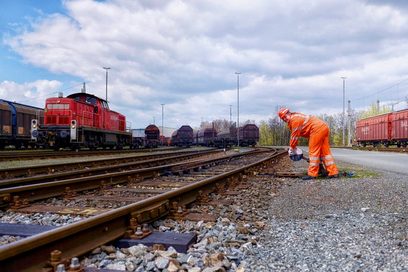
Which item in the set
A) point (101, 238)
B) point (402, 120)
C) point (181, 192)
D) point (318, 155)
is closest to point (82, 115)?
point (318, 155)

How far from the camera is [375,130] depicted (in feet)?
129

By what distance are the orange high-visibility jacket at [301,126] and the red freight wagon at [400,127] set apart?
25.4 metres

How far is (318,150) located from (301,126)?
0.67 metres

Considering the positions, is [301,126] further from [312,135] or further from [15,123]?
[15,123]

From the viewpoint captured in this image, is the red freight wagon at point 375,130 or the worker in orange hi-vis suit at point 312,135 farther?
the red freight wagon at point 375,130

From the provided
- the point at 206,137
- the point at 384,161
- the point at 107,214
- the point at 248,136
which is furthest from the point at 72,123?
the point at 206,137

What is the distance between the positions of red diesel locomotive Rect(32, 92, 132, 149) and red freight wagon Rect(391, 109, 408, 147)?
23093mm

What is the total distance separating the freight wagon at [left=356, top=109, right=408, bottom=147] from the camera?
31.8 meters

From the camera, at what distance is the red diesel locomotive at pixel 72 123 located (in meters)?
20.4

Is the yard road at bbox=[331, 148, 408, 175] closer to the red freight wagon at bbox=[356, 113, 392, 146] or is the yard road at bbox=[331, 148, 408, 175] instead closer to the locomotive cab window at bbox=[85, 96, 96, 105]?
the locomotive cab window at bbox=[85, 96, 96, 105]

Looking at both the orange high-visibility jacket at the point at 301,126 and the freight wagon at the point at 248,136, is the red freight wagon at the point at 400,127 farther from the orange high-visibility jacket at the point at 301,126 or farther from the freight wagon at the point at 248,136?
the orange high-visibility jacket at the point at 301,126

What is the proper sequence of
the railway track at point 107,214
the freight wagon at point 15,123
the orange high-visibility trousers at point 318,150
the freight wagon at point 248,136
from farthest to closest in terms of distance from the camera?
the freight wagon at point 248,136 < the freight wagon at point 15,123 < the orange high-visibility trousers at point 318,150 < the railway track at point 107,214

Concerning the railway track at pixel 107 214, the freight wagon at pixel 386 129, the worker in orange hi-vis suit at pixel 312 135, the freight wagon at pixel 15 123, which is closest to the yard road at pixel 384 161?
the worker in orange hi-vis suit at pixel 312 135

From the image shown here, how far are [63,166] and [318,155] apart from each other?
22.0ft
